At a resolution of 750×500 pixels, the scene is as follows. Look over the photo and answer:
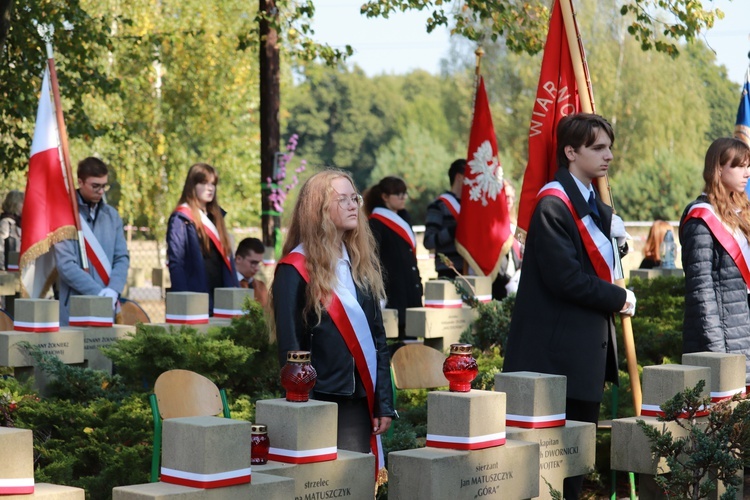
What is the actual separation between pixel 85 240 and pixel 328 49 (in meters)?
5.87

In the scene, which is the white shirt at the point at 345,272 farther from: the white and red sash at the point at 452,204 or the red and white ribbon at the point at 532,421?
the white and red sash at the point at 452,204

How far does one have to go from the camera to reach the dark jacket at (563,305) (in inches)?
209

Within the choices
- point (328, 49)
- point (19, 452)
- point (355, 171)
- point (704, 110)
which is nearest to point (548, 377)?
point (19, 452)

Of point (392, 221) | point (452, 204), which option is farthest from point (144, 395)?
point (452, 204)

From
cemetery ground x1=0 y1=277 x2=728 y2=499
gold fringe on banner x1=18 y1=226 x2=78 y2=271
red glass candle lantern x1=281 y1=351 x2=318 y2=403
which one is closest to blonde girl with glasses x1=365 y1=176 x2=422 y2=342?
cemetery ground x1=0 y1=277 x2=728 y2=499

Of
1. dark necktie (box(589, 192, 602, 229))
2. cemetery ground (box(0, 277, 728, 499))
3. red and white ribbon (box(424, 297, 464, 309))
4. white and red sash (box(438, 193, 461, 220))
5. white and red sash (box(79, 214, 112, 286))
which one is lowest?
cemetery ground (box(0, 277, 728, 499))

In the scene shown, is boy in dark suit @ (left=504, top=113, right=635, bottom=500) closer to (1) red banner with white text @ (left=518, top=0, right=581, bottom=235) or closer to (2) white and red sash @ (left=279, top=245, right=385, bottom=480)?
(2) white and red sash @ (left=279, top=245, right=385, bottom=480)

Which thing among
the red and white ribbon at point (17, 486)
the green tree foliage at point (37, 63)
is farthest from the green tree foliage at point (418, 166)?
the red and white ribbon at point (17, 486)

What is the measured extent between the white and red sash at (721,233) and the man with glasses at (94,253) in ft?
14.7

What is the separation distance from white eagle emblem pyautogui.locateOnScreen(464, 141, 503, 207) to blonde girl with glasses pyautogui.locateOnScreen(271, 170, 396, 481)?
6371 millimetres

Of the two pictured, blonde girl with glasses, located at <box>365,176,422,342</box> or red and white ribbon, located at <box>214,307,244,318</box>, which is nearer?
red and white ribbon, located at <box>214,307,244,318</box>

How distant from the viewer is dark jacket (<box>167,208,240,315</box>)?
9.26m

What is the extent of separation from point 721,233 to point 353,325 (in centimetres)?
210

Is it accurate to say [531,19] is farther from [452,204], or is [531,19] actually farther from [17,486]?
[17,486]
